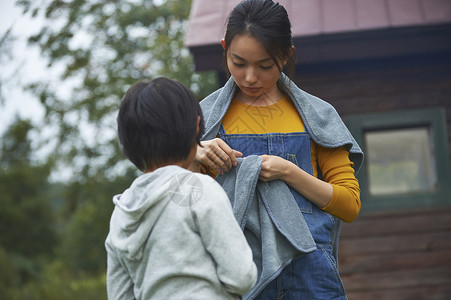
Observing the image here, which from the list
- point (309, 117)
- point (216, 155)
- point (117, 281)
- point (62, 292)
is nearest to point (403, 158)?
point (309, 117)

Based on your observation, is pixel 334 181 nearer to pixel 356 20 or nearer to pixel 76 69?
pixel 356 20

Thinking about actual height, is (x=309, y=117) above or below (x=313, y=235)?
above

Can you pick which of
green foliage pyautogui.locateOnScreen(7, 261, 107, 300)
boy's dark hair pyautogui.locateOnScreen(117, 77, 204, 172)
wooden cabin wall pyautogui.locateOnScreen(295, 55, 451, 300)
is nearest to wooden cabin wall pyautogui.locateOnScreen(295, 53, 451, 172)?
wooden cabin wall pyautogui.locateOnScreen(295, 55, 451, 300)

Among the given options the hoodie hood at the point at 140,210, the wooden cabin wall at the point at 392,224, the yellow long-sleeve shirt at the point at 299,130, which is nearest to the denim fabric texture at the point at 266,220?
the yellow long-sleeve shirt at the point at 299,130

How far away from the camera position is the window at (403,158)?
5160 millimetres

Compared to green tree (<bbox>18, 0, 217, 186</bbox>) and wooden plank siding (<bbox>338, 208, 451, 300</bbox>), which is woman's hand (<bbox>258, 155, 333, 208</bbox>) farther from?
green tree (<bbox>18, 0, 217, 186</bbox>)

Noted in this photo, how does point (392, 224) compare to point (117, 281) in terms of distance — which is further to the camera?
point (392, 224)

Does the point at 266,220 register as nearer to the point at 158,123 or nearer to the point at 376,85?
the point at 158,123

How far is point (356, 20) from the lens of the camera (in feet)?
15.3

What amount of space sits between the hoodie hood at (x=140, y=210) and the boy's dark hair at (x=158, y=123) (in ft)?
0.18

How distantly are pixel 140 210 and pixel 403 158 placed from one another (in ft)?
13.8

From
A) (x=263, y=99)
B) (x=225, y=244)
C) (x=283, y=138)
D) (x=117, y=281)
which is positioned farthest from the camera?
(x=263, y=99)

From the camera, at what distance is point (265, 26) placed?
1895 mm

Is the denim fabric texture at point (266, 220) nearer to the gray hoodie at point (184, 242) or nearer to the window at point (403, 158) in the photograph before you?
the gray hoodie at point (184, 242)
